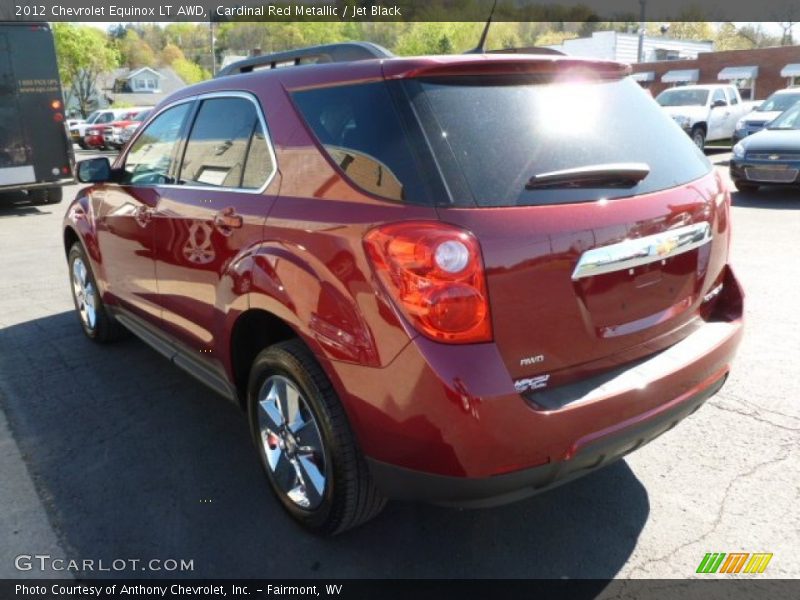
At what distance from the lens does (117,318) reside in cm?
456

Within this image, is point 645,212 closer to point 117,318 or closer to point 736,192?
point 117,318

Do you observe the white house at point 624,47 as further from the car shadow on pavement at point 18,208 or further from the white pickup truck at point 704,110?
the car shadow on pavement at point 18,208

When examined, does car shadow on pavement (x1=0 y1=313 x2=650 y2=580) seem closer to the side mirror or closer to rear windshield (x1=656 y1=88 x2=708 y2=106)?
the side mirror

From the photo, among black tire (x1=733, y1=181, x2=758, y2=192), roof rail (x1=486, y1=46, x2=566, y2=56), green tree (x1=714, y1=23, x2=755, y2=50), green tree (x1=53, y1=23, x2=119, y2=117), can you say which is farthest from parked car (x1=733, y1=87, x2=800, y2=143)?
green tree (x1=714, y1=23, x2=755, y2=50)

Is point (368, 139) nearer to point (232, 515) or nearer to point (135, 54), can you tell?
point (232, 515)

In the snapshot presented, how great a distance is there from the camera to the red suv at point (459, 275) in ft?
7.12

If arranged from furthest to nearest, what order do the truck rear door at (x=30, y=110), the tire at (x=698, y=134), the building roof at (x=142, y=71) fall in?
the building roof at (x=142, y=71), the tire at (x=698, y=134), the truck rear door at (x=30, y=110)

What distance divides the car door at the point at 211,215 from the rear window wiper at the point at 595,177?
1.10 m

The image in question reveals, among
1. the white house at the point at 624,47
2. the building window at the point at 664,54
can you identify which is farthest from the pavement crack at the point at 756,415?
the building window at the point at 664,54

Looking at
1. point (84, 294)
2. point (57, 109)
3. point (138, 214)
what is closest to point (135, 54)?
point (57, 109)

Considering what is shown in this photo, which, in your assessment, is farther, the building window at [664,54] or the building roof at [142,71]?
the building roof at [142,71]

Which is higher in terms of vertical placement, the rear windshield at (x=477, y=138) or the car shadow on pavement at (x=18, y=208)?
the rear windshield at (x=477, y=138)

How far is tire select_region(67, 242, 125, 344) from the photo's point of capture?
4.94 metres

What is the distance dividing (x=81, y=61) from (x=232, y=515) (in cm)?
7215
